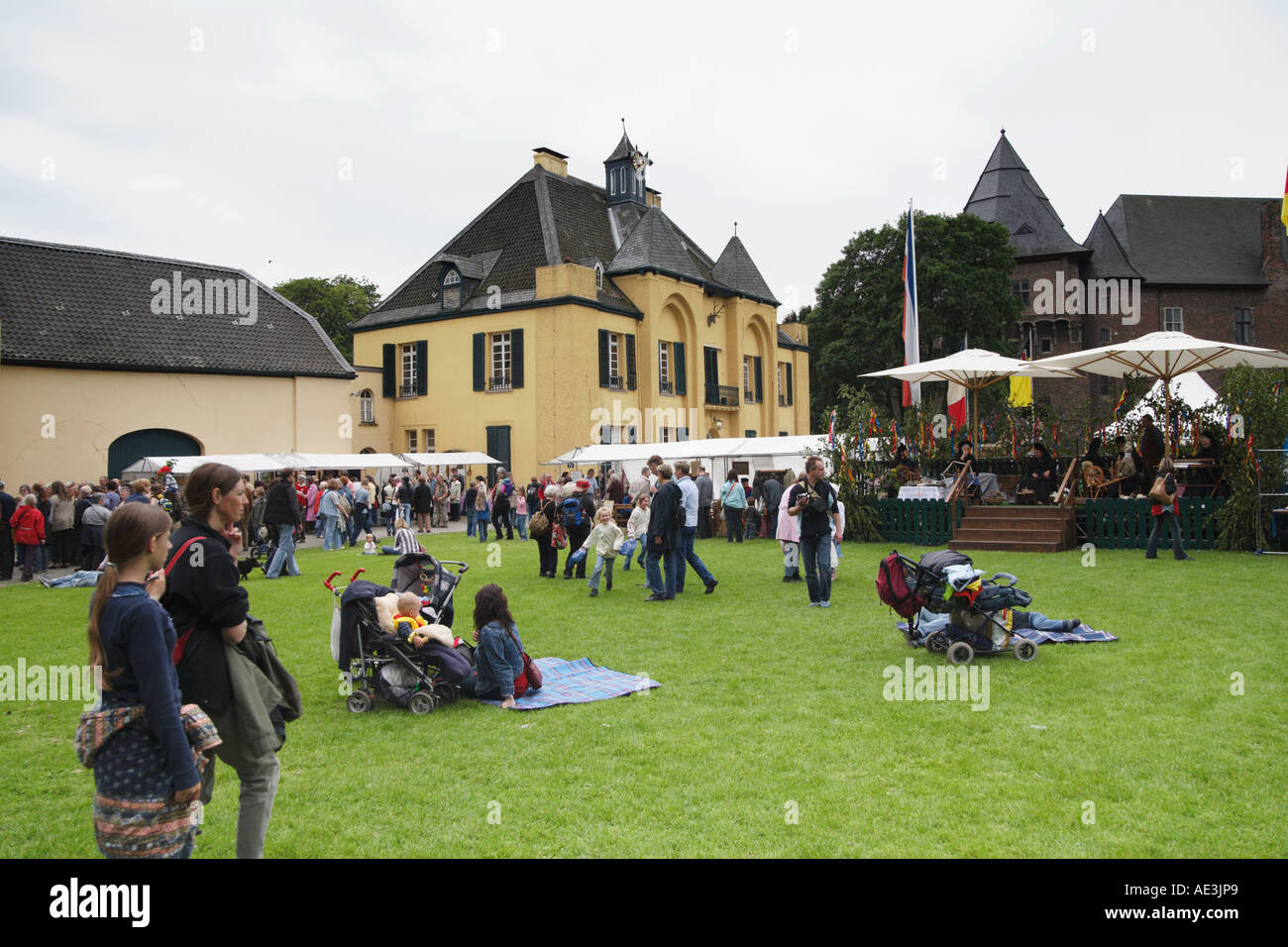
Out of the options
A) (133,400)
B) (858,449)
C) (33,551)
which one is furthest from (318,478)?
(858,449)

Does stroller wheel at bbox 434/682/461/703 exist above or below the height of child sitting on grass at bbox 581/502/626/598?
below

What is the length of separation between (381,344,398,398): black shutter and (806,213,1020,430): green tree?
20.6 m

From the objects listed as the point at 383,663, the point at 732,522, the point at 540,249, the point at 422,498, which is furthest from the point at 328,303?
the point at 383,663

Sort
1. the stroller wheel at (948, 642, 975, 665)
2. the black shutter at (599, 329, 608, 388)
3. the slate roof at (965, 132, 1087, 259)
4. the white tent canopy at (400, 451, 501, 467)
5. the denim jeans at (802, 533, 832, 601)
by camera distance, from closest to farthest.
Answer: the stroller wheel at (948, 642, 975, 665) → the denim jeans at (802, 533, 832, 601) → the white tent canopy at (400, 451, 501, 467) → the black shutter at (599, 329, 608, 388) → the slate roof at (965, 132, 1087, 259)

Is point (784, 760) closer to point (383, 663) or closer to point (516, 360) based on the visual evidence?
point (383, 663)

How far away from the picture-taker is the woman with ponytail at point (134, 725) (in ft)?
9.74

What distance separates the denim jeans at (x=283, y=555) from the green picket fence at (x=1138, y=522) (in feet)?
49.1

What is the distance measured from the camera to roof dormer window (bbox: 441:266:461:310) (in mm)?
38250

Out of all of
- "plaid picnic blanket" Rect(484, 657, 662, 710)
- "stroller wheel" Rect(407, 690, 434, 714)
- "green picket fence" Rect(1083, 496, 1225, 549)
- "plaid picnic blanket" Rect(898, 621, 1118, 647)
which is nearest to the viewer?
"stroller wheel" Rect(407, 690, 434, 714)

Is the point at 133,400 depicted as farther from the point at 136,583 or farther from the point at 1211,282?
the point at 1211,282

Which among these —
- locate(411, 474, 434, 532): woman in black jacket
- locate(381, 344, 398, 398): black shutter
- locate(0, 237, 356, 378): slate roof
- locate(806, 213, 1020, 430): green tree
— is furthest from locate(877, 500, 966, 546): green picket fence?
locate(381, 344, 398, 398): black shutter

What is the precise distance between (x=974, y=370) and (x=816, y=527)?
382 inches

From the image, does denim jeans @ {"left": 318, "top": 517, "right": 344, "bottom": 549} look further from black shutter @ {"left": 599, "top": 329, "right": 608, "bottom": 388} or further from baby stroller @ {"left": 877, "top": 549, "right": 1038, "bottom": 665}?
black shutter @ {"left": 599, "top": 329, "right": 608, "bottom": 388}
